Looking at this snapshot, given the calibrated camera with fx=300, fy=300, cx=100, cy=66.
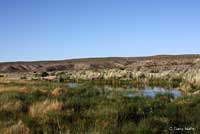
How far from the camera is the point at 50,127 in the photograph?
852 centimetres

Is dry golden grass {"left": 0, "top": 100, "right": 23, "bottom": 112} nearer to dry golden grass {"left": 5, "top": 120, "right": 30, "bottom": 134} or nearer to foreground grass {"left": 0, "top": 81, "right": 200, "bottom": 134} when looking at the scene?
foreground grass {"left": 0, "top": 81, "right": 200, "bottom": 134}

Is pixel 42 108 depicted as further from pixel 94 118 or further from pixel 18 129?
pixel 18 129

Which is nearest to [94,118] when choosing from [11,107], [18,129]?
[18,129]

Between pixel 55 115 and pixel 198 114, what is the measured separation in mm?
4852

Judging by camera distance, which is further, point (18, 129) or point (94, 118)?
point (94, 118)

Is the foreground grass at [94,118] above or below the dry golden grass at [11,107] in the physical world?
below

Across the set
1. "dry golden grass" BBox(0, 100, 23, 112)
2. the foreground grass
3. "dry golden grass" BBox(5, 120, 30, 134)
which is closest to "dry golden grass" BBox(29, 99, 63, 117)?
the foreground grass

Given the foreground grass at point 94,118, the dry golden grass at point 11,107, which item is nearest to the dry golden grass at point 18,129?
the foreground grass at point 94,118

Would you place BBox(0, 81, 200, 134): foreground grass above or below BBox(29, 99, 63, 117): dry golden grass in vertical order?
below

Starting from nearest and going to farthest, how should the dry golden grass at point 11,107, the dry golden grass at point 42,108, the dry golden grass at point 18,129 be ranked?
the dry golden grass at point 18,129 → the dry golden grass at point 42,108 → the dry golden grass at point 11,107

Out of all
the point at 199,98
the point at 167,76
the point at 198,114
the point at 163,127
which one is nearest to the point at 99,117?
the point at 163,127

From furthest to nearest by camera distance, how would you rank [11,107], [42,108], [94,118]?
[11,107] → [42,108] → [94,118]

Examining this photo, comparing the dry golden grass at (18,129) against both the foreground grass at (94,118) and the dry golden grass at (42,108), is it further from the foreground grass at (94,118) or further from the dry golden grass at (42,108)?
the dry golden grass at (42,108)

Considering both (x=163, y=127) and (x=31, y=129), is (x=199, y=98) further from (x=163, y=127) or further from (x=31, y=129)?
(x=31, y=129)
